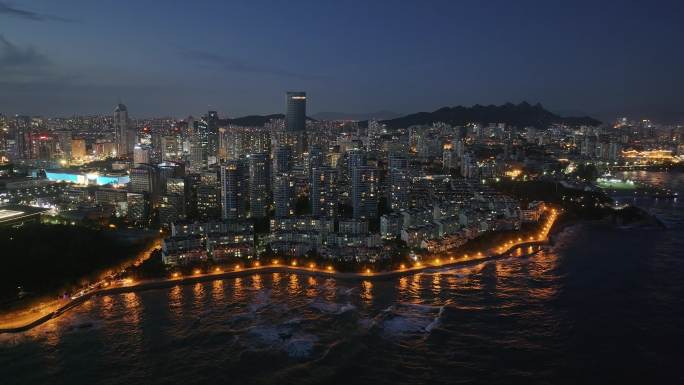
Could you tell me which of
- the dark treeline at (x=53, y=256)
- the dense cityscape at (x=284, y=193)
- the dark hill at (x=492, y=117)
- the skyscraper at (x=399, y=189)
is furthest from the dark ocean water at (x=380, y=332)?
the dark hill at (x=492, y=117)

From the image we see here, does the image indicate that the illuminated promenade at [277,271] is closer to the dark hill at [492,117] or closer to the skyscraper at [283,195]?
the skyscraper at [283,195]

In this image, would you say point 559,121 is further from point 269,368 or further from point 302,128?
point 269,368

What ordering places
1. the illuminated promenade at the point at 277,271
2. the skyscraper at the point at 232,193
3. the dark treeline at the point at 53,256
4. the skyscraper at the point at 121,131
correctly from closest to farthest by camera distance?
the illuminated promenade at the point at 277,271 < the dark treeline at the point at 53,256 < the skyscraper at the point at 232,193 < the skyscraper at the point at 121,131

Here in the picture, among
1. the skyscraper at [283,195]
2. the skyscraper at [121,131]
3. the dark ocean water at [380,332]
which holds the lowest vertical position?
the dark ocean water at [380,332]

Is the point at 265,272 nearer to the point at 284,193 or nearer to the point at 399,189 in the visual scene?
the point at 284,193

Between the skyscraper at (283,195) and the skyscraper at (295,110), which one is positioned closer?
the skyscraper at (283,195)

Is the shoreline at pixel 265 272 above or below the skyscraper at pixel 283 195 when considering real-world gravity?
below

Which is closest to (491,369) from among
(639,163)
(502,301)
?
(502,301)

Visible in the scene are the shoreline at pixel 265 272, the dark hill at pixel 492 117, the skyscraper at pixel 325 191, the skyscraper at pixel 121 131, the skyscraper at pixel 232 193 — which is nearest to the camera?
the shoreline at pixel 265 272
